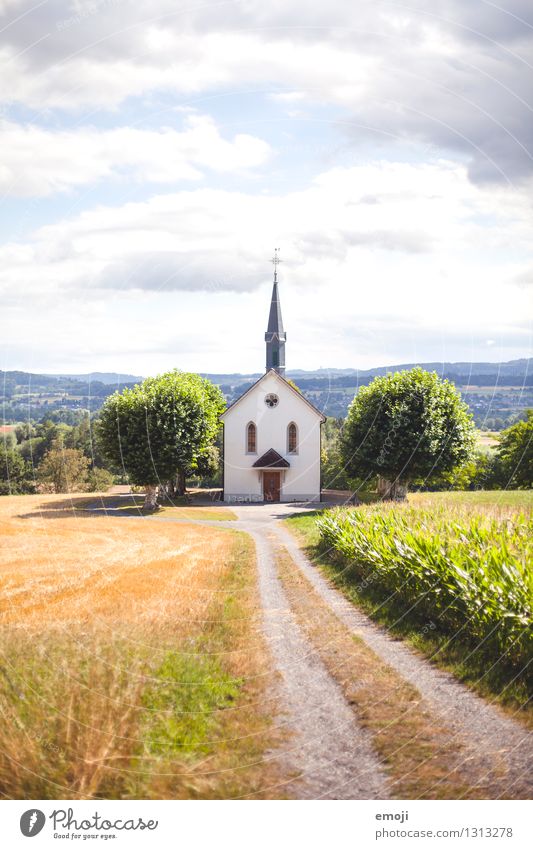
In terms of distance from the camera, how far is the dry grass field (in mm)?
6453

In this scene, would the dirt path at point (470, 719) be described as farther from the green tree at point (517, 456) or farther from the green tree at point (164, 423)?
the green tree at point (517, 456)

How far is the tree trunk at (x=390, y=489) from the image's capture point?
43.8 m

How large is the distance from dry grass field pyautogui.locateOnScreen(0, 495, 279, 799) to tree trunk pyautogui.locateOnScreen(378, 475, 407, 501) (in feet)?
111

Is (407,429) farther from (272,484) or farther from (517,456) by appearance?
(517,456)

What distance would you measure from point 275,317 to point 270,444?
32711 mm

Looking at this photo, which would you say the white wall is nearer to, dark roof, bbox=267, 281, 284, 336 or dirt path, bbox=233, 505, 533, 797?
dark roof, bbox=267, 281, 284, 336

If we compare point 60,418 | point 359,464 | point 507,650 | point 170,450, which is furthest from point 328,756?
point 359,464

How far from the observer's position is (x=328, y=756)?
6.77 meters

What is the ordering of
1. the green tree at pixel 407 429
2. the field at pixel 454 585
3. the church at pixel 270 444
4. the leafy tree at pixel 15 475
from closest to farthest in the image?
the field at pixel 454 585 < the green tree at pixel 407 429 < the church at pixel 270 444 < the leafy tree at pixel 15 475

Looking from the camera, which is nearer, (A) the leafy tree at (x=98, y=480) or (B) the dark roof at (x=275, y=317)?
(B) the dark roof at (x=275, y=317)

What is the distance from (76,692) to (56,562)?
19.9 ft

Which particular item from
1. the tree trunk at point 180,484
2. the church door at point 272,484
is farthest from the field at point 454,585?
the church door at point 272,484

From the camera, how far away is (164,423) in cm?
4212
